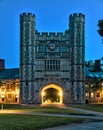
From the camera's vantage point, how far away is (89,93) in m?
92.4

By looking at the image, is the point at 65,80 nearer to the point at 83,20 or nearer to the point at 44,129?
the point at 83,20

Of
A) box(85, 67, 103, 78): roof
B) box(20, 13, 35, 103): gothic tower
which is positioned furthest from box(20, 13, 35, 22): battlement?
box(85, 67, 103, 78): roof

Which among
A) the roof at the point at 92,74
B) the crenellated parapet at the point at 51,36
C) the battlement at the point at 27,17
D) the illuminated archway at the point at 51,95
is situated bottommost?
the illuminated archway at the point at 51,95

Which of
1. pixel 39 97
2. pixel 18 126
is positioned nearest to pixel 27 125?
pixel 18 126

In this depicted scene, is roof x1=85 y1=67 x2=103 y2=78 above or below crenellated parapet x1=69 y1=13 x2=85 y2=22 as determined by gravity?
below

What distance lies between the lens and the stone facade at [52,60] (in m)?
82.4

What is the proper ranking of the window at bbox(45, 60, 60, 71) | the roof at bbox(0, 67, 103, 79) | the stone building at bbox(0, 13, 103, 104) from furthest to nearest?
the roof at bbox(0, 67, 103, 79)
the window at bbox(45, 60, 60, 71)
the stone building at bbox(0, 13, 103, 104)

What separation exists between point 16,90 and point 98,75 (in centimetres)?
1968

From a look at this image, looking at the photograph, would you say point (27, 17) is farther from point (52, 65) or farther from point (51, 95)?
point (51, 95)

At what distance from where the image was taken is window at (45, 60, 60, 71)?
275ft

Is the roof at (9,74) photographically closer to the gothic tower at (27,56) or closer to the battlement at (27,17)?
the gothic tower at (27,56)

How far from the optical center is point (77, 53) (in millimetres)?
83562

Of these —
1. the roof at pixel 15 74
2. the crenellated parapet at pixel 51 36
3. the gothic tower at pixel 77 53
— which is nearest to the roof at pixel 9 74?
the roof at pixel 15 74

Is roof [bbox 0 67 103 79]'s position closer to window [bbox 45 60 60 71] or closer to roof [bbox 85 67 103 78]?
roof [bbox 85 67 103 78]
